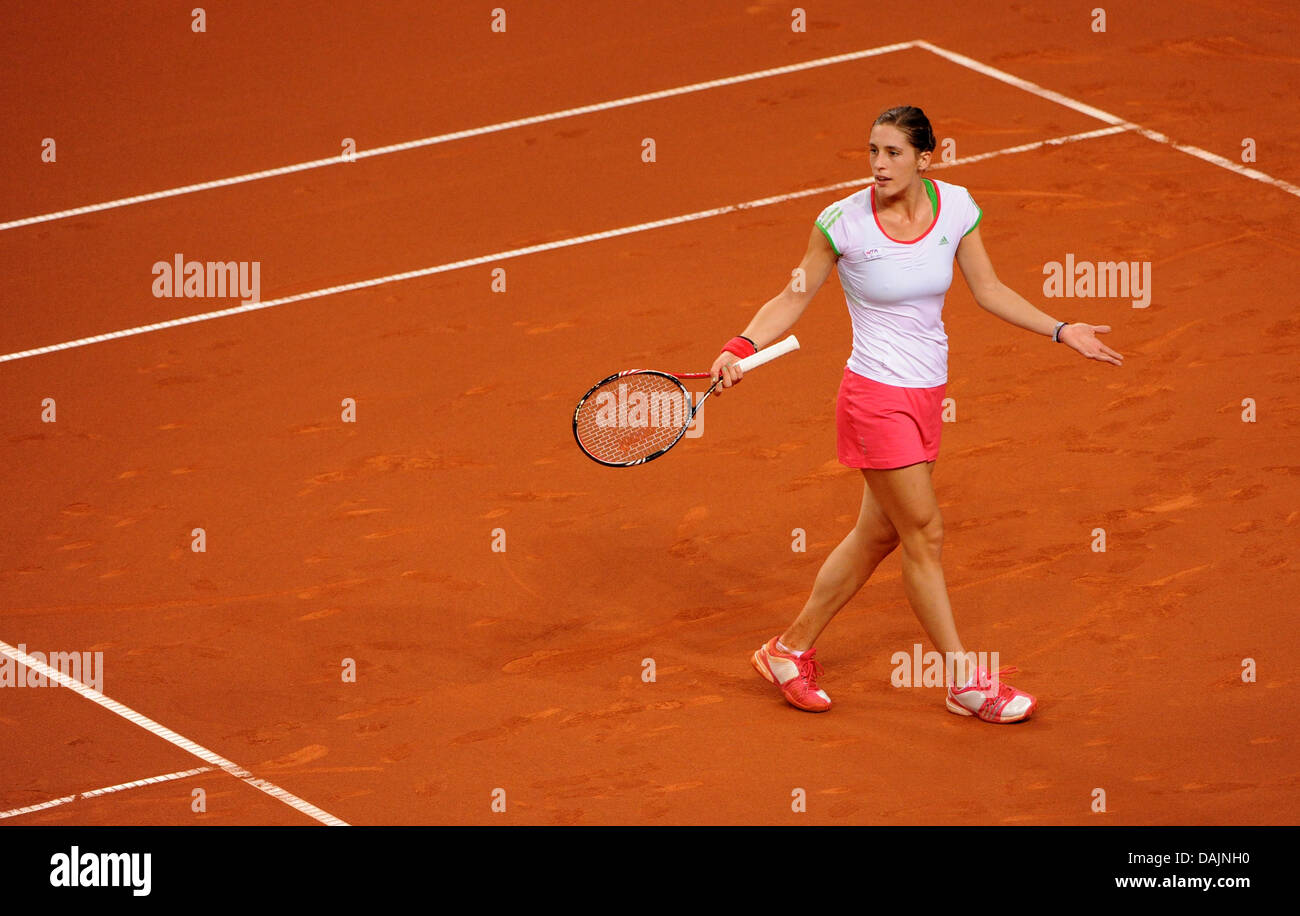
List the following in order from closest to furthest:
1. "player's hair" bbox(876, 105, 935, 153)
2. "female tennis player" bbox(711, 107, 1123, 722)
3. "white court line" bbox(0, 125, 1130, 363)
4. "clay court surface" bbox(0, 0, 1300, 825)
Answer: "player's hair" bbox(876, 105, 935, 153) → "female tennis player" bbox(711, 107, 1123, 722) → "clay court surface" bbox(0, 0, 1300, 825) → "white court line" bbox(0, 125, 1130, 363)

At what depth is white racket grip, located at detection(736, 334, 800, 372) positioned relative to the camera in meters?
7.46

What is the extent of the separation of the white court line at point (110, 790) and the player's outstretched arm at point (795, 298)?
264 cm

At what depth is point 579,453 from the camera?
34.1 feet

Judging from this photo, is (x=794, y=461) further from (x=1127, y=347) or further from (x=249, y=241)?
(x=249, y=241)

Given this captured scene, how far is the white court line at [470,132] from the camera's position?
13.7 m

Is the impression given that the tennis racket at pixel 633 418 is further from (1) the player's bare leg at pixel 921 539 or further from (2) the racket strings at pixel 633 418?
(1) the player's bare leg at pixel 921 539

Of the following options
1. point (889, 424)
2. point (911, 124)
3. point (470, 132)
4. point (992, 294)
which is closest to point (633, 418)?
point (889, 424)

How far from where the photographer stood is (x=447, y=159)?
14.1 metres

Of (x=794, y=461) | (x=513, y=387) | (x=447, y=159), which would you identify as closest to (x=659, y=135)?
(x=447, y=159)

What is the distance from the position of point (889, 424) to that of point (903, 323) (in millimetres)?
394

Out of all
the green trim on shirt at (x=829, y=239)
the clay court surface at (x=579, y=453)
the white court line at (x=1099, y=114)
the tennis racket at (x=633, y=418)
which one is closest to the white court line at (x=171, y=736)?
the clay court surface at (x=579, y=453)

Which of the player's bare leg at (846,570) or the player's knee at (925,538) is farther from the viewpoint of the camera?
the player's bare leg at (846,570)

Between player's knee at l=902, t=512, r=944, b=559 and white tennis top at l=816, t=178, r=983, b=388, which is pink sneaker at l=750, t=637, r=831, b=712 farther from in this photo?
white tennis top at l=816, t=178, r=983, b=388

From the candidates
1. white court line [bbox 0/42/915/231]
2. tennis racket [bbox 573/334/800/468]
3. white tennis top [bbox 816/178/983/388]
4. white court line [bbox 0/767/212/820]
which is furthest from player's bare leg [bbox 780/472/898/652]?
white court line [bbox 0/42/915/231]
